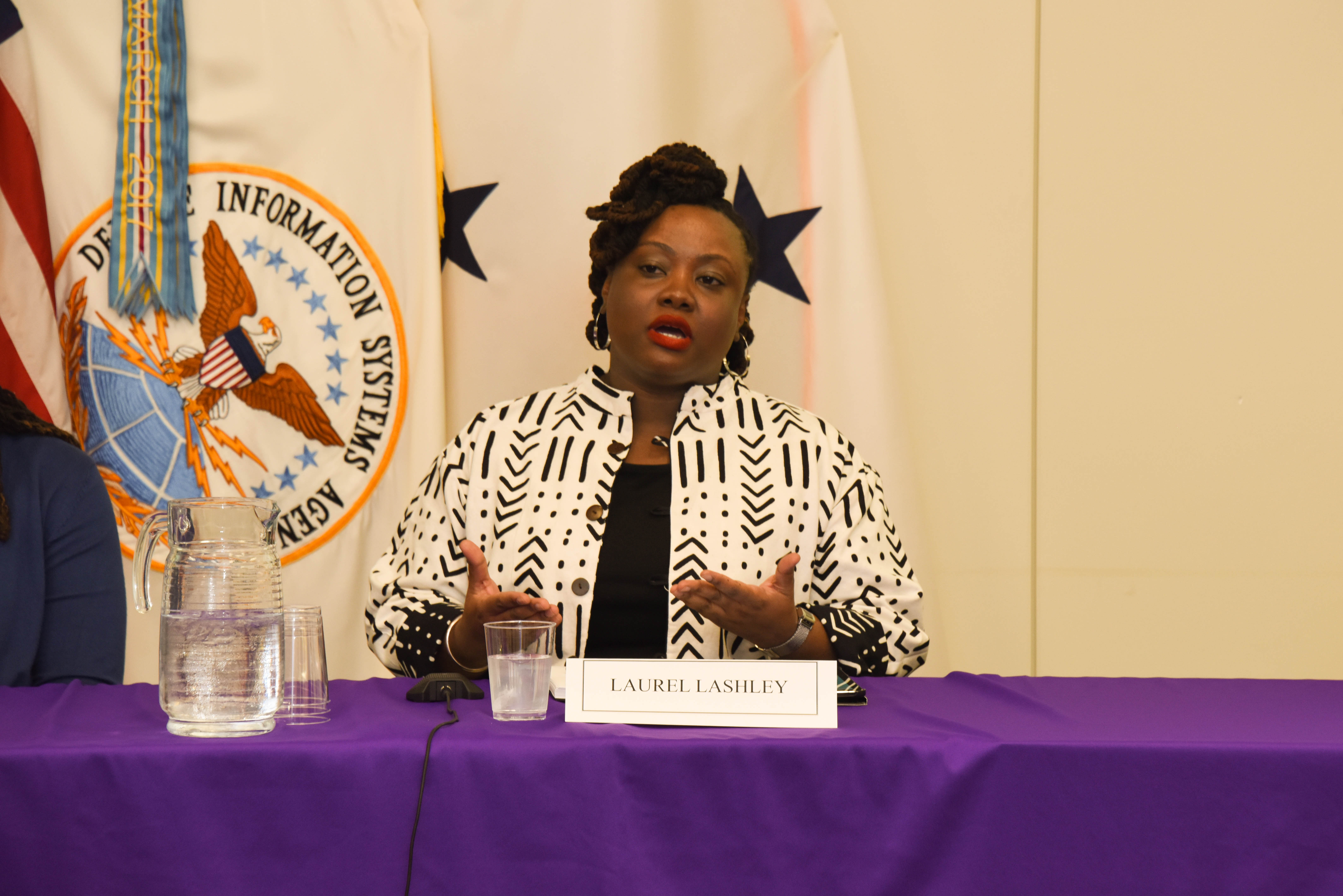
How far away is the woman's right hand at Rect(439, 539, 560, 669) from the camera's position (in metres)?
1.32

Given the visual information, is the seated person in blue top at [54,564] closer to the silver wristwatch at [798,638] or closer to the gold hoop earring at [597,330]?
the gold hoop earring at [597,330]

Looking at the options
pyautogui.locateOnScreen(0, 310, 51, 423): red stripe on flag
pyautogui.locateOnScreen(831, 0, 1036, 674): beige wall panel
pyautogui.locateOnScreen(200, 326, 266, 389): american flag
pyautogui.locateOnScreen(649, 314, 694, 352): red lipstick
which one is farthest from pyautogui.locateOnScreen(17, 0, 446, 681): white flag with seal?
pyautogui.locateOnScreen(831, 0, 1036, 674): beige wall panel

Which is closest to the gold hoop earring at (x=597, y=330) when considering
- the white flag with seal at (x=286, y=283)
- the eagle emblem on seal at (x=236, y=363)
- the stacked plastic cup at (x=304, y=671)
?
the white flag with seal at (x=286, y=283)

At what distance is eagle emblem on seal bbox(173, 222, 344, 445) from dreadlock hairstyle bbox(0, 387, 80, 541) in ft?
2.36

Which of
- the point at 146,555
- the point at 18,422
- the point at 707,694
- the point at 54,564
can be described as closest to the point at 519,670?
the point at 707,694

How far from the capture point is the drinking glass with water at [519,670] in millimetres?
1148

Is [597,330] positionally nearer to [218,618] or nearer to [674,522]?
[674,522]

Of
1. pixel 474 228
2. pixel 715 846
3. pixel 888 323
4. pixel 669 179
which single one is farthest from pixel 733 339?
pixel 715 846

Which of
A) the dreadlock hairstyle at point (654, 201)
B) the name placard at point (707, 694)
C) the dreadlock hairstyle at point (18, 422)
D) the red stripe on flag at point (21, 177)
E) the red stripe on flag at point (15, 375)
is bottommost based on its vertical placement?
the name placard at point (707, 694)

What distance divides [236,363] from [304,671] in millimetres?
1578

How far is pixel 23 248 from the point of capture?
252cm

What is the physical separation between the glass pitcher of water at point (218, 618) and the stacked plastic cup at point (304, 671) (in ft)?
0.11

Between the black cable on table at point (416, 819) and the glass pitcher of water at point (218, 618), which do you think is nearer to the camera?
the black cable on table at point (416, 819)

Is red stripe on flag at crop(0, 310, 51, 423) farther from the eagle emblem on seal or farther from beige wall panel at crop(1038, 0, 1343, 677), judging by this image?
beige wall panel at crop(1038, 0, 1343, 677)
